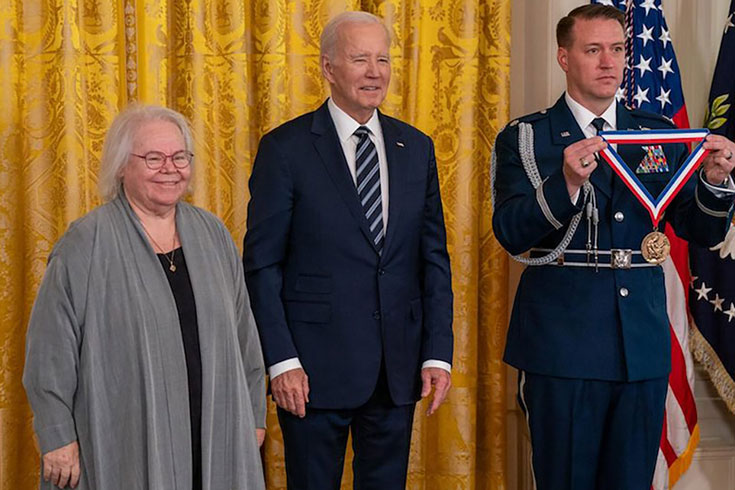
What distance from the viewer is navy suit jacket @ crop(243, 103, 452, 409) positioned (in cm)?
269

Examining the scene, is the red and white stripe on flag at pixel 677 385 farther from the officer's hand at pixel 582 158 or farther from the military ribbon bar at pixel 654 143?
the officer's hand at pixel 582 158

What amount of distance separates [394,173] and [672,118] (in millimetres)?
1341

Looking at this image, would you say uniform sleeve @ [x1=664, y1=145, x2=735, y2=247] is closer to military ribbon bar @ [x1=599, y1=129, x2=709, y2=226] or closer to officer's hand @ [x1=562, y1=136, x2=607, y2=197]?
military ribbon bar @ [x1=599, y1=129, x2=709, y2=226]

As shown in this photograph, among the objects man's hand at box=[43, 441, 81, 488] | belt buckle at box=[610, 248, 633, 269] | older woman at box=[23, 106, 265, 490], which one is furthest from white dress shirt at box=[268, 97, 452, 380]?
man's hand at box=[43, 441, 81, 488]

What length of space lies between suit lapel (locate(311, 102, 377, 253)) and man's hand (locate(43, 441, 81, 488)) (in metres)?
0.94

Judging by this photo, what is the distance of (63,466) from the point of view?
7.84ft

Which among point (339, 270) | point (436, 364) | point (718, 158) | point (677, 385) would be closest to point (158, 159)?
point (339, 270)

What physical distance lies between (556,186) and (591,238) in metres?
0.26

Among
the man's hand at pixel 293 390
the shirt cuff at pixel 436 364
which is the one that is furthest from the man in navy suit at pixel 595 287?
the man's hand at pixel 293 390

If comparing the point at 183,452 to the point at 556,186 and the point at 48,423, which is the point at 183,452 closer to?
the point at 48,423

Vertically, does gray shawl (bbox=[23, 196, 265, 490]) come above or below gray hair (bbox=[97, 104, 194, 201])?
below

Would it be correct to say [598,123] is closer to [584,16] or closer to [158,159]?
[584,16]

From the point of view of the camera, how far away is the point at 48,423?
2.37m

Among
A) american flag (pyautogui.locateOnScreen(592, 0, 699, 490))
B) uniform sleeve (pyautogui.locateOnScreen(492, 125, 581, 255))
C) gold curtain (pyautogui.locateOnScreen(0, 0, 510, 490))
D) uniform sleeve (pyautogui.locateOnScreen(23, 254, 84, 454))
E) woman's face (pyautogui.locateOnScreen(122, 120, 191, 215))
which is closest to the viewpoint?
uniform sleeve (pyautogui.locateOnScreen(23, 254, 84, 454))
